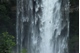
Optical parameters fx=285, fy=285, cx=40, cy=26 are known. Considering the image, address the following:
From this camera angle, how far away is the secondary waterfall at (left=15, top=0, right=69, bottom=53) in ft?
19.5

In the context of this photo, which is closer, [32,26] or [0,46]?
[0,46]

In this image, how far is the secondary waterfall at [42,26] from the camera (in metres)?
5.96

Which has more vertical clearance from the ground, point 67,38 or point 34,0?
point 34,0

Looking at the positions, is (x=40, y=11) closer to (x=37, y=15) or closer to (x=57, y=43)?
(x=37, y=15)

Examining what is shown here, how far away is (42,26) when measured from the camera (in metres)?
6.15

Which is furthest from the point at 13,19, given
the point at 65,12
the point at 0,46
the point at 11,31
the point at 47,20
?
the point at 0,46

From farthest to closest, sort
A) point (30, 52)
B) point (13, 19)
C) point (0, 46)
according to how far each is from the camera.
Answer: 1. point (13, 19)
2. point (30, 52)
3. point (0, 46)

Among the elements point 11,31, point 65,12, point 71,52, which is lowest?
point 71,52

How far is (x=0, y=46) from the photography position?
2.73 metres

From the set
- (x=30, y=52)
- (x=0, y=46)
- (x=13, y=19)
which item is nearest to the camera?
(x=0, y=46)

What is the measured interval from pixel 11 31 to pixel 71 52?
1.37 metres

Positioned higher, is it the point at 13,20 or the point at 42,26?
Answer: the point at 13,20

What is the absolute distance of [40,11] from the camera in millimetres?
6168

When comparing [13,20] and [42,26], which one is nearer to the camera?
[42,26]
